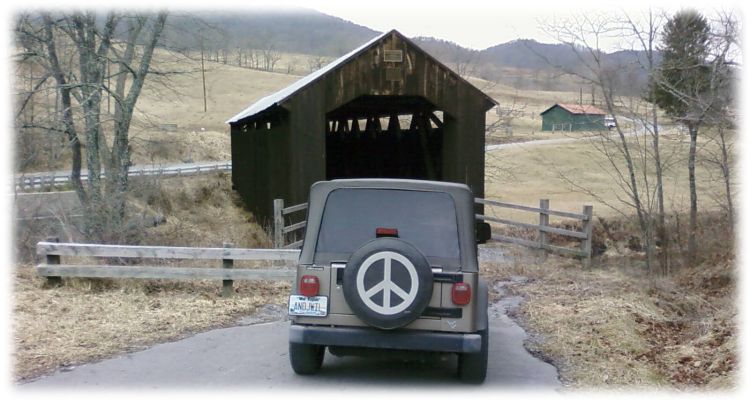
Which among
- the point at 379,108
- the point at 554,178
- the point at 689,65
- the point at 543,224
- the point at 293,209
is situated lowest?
the point at 554,178

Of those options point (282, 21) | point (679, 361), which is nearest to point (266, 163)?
point (679, 361)

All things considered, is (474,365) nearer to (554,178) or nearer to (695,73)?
(695,73)

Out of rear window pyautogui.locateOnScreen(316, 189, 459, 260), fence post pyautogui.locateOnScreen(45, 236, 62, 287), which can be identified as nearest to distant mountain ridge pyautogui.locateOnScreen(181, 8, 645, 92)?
fence post pyautogui.locateOnScreen(45, 236, 62, 287)

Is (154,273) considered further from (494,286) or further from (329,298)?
(494,286)

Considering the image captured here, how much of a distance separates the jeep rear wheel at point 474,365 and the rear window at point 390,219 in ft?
2.61

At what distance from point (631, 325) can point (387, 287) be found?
12.9 feet

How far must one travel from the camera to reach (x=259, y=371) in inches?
237

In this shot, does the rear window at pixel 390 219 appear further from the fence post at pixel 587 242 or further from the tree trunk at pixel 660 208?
the tree trunk at pixel 660 208

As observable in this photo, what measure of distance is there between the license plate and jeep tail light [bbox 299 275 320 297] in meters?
0.04

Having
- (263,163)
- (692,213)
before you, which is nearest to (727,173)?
(692,213)

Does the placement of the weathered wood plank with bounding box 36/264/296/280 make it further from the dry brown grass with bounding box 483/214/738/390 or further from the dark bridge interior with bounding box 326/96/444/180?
the dark bridge interior with bounding box 326/96/444/180

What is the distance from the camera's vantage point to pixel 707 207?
18.0m

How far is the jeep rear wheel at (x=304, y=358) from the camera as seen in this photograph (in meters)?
5.71

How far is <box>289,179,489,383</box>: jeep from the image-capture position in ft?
17.0
